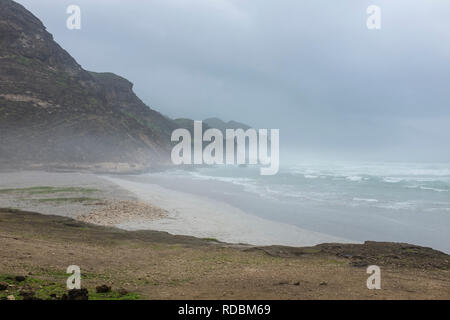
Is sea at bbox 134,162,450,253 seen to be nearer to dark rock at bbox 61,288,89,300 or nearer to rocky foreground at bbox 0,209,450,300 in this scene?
rocky foreground at bbox 0,209,450,300

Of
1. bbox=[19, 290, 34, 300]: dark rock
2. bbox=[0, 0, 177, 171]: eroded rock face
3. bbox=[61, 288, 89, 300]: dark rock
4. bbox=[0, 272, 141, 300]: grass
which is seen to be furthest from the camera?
bbox=[0, 0, 177, 171]: eroded rock face

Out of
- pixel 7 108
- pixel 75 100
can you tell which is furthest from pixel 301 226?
pixel 75 100

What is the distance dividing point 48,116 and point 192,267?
71502 mm

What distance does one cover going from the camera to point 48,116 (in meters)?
71.0

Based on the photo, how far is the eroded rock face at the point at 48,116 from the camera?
2520 inches

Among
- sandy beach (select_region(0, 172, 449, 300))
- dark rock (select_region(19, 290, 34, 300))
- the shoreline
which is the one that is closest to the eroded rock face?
the shoreline

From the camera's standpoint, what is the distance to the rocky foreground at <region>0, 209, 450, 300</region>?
8.34m

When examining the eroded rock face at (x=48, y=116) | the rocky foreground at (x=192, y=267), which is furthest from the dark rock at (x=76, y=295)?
the eroded rock face at (x=48, y=116)

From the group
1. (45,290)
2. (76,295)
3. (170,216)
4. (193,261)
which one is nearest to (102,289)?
(76,295)

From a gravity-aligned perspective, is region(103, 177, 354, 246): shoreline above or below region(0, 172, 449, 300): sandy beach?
below

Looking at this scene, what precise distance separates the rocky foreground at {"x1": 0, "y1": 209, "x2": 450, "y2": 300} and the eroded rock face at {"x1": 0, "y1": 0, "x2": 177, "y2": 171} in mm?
52396

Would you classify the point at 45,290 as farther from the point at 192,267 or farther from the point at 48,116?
the point at 48,116
